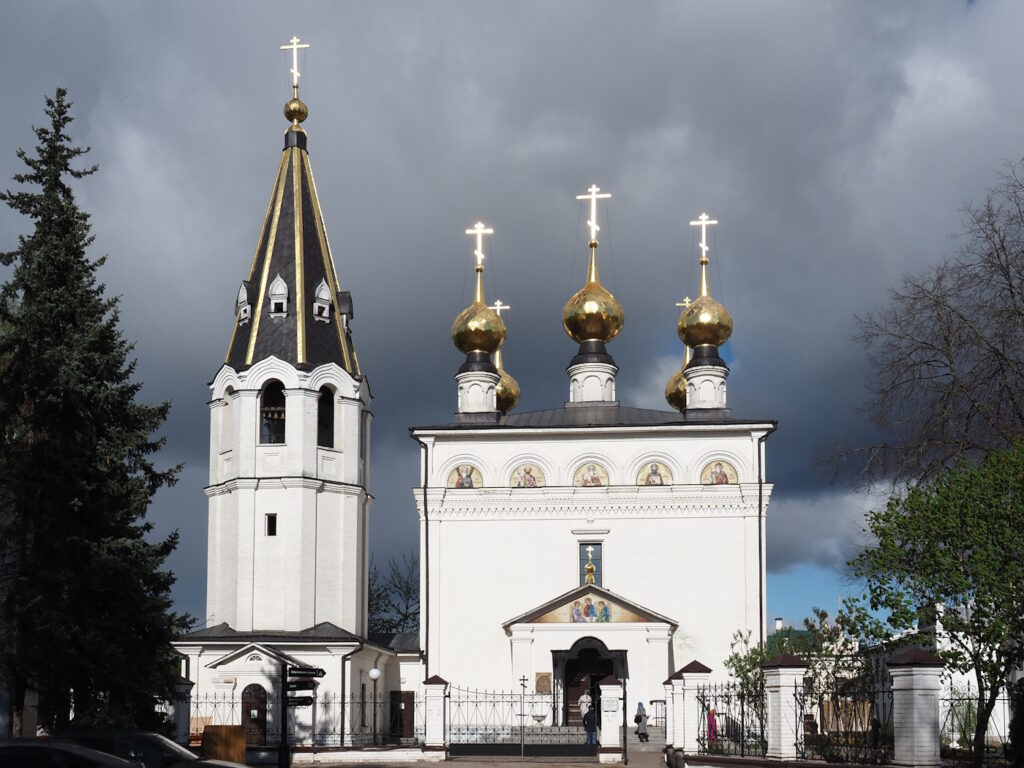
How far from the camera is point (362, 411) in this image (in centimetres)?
3512

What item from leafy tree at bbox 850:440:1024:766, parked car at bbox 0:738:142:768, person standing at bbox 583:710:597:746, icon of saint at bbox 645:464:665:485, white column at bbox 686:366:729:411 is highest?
white column at bbox 686:366:729:411

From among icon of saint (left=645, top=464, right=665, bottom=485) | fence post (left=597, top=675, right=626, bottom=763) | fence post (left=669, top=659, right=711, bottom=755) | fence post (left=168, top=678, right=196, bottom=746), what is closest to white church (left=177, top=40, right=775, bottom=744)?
icon of saint (left=645, top=464, right=665, bottom=485)

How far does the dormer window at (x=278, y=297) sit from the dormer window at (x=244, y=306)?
61 cm

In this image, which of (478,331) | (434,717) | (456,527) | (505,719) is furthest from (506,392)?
(434,717)

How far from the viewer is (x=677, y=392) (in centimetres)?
3994

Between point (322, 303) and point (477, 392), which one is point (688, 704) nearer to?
point (322, 303)

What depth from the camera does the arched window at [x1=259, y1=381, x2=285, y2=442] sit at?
33719 millimetres

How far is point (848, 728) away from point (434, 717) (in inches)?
415

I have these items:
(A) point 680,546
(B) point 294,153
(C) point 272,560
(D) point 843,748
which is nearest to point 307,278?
(B) point 294,153

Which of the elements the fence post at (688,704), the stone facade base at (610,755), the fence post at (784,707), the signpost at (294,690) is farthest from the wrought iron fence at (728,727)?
the signpost at (294,690)

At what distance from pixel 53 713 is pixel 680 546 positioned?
18.4 m

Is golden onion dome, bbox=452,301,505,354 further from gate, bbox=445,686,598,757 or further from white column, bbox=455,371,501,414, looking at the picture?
gate, bbox=445,686,598,757

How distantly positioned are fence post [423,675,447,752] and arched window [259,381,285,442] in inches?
359

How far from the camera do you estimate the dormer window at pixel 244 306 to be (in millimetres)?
34250
